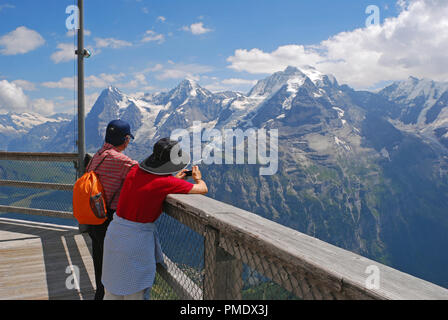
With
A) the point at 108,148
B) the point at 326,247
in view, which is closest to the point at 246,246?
the point at 326,247

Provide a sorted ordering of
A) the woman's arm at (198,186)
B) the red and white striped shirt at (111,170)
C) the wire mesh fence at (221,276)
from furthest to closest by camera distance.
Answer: the red and white striped shirt at (111,170) → the woman's arm at (198,186) → the wire mesh fence at (221,276)

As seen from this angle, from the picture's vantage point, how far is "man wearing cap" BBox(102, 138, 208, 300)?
106 inches

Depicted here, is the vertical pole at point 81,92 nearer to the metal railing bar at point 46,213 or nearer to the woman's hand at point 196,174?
the metal railing bar at point 46,213

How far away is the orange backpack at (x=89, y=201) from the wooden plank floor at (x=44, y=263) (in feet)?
5.37

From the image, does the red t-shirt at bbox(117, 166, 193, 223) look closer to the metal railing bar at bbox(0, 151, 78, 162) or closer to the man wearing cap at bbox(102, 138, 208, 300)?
the man wearing cap at bbox(102, 138, 208, 300)

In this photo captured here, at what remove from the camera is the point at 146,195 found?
2.71 metres

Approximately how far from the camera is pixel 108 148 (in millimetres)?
3572

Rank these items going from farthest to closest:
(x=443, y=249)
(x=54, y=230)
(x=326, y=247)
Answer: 1. (x=443, y=249)
2. (x=54, y=230)
3. (x=326, y=247)

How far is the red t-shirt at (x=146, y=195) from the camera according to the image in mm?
2701

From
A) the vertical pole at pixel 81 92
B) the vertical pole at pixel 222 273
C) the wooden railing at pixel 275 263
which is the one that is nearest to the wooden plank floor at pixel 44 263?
the vertical pole at pixel 81 92
